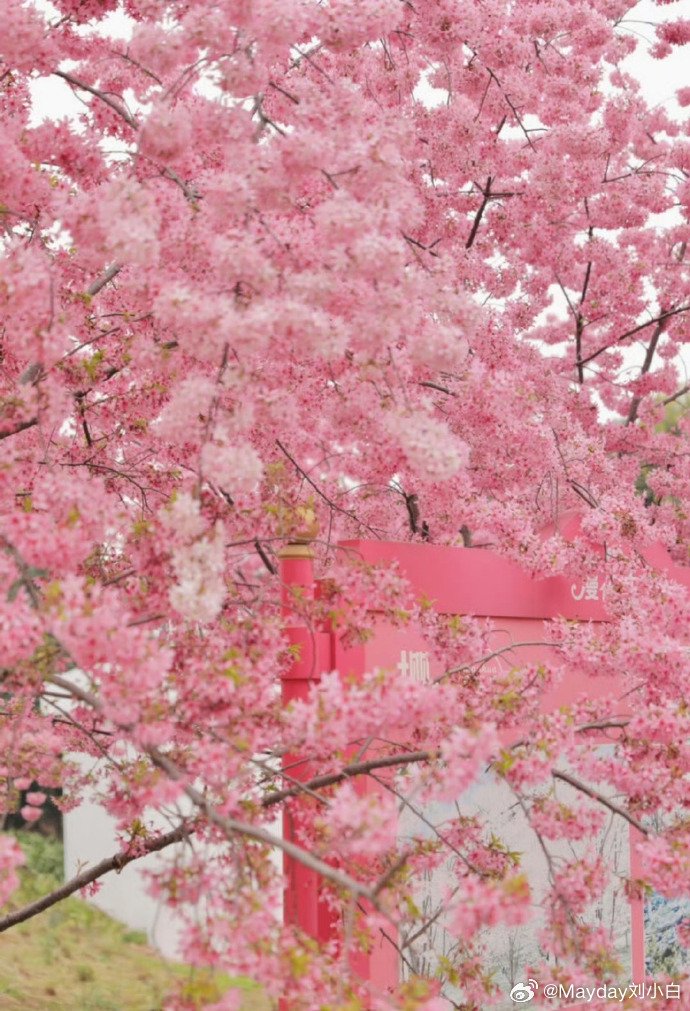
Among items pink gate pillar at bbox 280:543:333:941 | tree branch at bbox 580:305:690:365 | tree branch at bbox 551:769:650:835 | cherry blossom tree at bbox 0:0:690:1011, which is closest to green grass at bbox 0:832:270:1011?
cherry blossom tree at bbox 0:0:690:1011

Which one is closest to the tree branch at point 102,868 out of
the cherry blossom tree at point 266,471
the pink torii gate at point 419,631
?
the cherry blossom tree at point 266,471

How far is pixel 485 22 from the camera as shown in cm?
500

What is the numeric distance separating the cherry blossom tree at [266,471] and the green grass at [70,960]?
227 centimetres

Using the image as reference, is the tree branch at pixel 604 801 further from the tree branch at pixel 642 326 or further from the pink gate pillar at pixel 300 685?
the tree branch at pixel 642 326

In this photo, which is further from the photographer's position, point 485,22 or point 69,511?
point 485,22

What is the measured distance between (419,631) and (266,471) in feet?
3.72

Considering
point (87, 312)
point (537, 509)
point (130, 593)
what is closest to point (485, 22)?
point (87, 312)

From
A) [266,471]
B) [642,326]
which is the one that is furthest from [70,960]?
[642,326]

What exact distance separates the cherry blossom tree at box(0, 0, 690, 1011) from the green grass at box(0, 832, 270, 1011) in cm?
227

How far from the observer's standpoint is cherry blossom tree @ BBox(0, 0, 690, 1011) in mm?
2668

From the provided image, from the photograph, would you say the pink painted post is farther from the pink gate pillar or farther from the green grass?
the green grass

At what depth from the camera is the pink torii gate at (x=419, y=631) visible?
Result: 4.18m

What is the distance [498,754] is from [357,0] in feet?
7.04

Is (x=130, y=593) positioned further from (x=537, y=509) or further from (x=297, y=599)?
(x=537, y=509)
